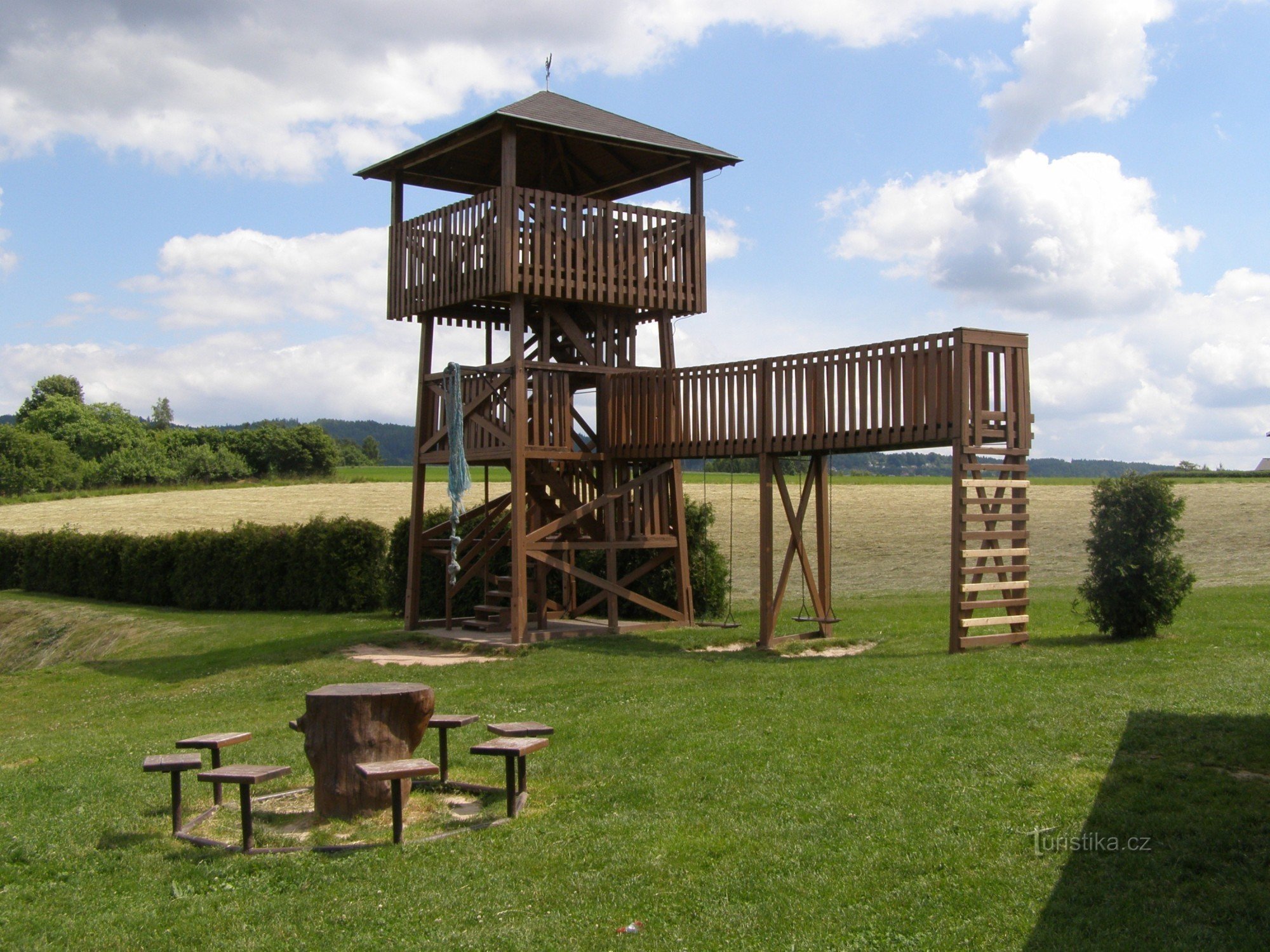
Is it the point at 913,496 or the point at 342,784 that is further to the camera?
the point at 913,496

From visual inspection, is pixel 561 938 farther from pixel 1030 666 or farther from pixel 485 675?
pixel 485 675

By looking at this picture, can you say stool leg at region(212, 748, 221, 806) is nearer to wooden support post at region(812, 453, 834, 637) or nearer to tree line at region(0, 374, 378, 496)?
wooden support post at region(812, 453, 834, 637)

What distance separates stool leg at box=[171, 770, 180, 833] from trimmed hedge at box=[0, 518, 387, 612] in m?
18.6

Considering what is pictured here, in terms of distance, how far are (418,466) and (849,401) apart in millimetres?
8659

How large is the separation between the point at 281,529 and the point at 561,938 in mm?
24259

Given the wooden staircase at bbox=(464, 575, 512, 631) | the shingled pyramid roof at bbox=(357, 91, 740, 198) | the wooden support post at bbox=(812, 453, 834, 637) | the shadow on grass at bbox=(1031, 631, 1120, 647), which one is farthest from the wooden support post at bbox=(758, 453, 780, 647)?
the shingled pyramid roof at bbox=(357, 91, 740, 198)

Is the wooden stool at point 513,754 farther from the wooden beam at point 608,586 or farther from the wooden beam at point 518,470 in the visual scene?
the wooden beam at point 608,586

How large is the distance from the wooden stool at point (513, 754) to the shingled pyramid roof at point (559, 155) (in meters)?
12.1

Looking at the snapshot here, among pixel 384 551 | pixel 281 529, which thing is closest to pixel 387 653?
pixel 384 551

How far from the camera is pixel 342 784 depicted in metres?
8.47

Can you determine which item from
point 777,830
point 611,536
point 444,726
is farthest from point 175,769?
point 611,536

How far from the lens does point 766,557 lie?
17.1 meters

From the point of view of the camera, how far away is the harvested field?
30.6m

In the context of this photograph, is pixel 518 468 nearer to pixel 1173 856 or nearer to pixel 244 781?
pixel 244 781
